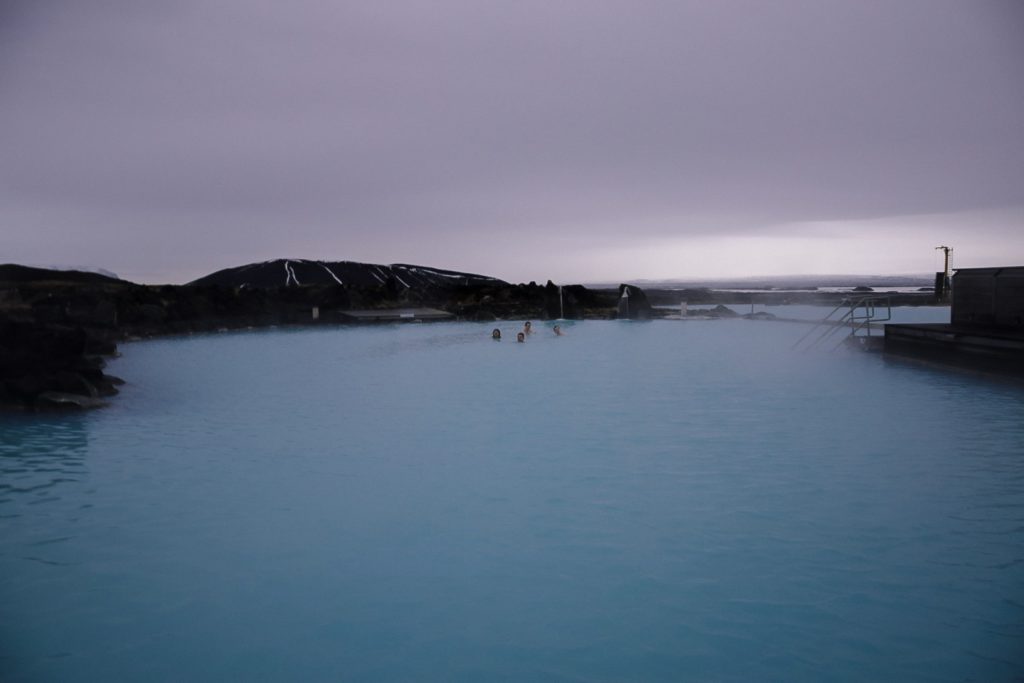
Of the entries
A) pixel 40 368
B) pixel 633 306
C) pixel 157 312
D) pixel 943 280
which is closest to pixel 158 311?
pixel 157 312

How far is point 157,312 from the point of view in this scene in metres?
32.9

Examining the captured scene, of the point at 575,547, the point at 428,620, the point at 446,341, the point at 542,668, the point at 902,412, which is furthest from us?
the point at 446,341

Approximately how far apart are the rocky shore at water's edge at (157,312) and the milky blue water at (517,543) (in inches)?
50.2

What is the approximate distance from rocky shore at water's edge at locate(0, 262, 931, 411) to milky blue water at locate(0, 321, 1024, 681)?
1.27 meters

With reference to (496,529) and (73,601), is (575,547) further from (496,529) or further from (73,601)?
(73,601)

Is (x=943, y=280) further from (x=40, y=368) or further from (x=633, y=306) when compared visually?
(x=40, y=368)

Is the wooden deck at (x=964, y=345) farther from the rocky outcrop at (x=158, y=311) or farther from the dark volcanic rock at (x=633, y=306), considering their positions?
the dark volcanic rock at (x=633, y=306)

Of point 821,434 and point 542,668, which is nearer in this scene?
point 542,668

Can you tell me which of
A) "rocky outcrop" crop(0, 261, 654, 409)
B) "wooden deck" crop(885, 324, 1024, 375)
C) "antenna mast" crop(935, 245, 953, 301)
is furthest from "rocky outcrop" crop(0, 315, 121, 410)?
"antenna mast" crop(935, 245, 953, 301)

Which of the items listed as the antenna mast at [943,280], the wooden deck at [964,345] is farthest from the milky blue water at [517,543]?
the antenna mast at [943,280]

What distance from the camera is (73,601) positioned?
5.16m

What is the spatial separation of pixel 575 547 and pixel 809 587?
202 centimetres

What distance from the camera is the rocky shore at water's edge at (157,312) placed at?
1291 centimetres

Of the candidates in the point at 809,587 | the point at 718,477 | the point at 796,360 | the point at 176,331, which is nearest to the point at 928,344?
the point at 796,360
